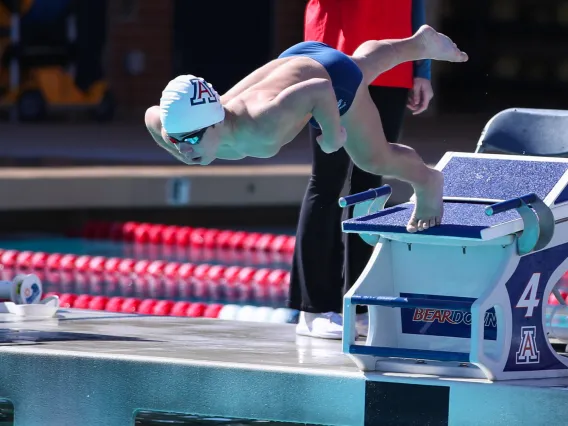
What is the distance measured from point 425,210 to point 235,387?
704mm

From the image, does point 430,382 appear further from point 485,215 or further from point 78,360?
point 78,360

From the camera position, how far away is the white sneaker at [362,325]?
4.53m

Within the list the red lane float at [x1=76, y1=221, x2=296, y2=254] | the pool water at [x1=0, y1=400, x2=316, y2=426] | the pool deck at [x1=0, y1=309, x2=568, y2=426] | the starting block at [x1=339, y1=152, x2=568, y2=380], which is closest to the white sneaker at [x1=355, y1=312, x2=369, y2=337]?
the pool deck at [x1=0, y1=309, x2=568, y2=426]

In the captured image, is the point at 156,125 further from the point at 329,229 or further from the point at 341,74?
the point at 329,229

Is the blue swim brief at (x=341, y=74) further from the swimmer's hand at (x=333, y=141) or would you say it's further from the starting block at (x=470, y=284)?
the starting block at (x=470, y=284)

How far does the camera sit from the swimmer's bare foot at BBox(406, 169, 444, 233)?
368 cm

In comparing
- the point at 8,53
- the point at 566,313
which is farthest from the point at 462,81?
the point at 566,313

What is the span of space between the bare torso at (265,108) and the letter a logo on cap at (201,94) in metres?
0.14

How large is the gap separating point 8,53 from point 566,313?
911cm

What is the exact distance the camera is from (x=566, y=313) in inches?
175

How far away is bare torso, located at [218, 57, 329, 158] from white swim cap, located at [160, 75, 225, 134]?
0.11 m

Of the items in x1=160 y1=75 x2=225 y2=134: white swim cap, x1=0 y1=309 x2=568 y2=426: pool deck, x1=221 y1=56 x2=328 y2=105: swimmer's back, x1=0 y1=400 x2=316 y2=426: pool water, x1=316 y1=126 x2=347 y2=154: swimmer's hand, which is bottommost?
x1=0 y1=400 x2=316 y2=426: pool water

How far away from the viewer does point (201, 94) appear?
3.63 meters

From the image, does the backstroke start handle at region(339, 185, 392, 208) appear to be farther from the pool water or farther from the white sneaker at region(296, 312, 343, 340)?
the pool water
